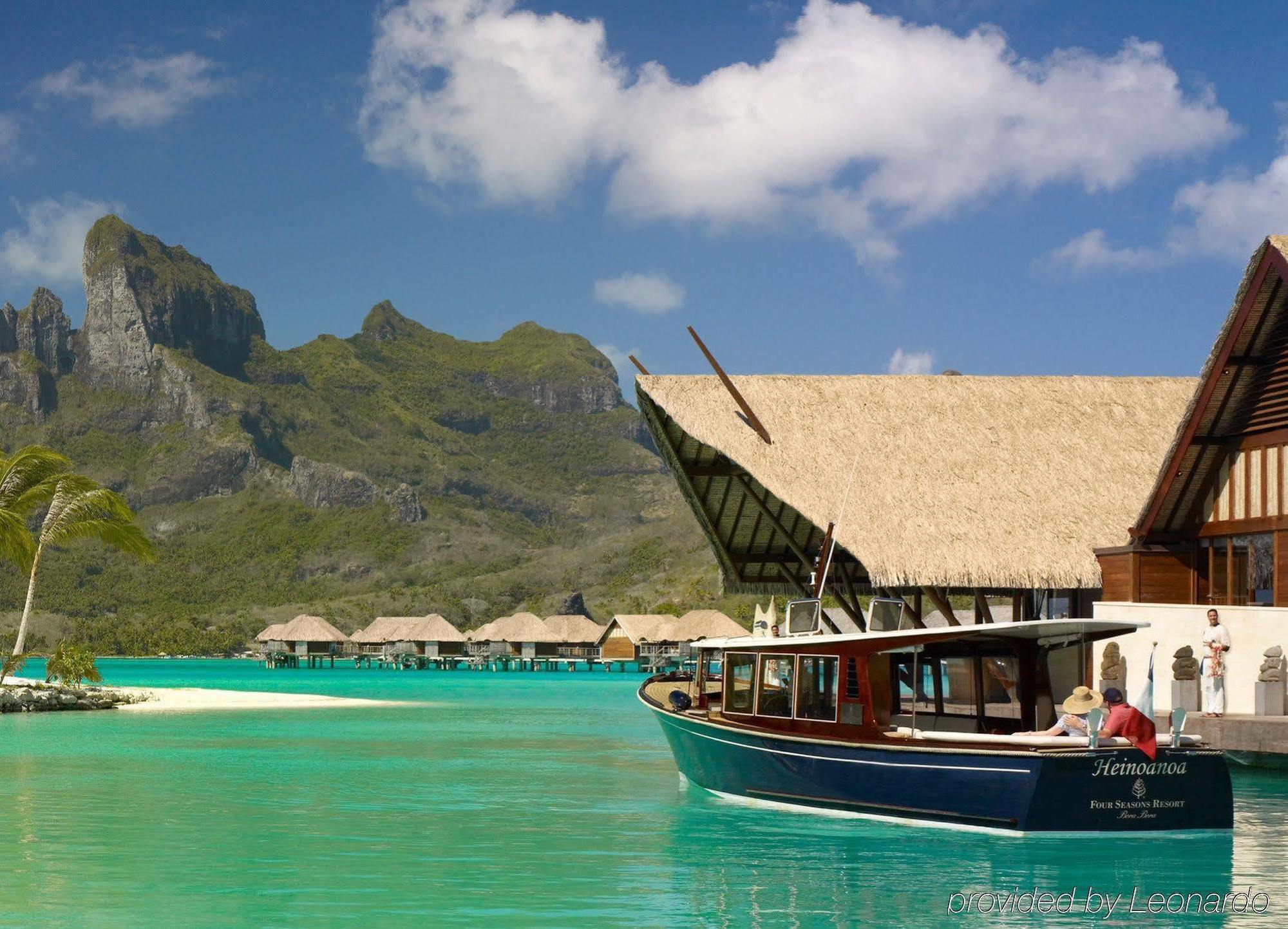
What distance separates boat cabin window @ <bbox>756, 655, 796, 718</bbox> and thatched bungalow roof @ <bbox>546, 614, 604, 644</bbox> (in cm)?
9009

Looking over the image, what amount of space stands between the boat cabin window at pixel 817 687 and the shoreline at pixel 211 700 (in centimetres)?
2828

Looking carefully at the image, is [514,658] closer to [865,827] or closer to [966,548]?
[966,548]

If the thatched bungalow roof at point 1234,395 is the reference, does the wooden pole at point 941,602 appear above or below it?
below

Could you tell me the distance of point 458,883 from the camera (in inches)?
503

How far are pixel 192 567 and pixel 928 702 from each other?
16455cm

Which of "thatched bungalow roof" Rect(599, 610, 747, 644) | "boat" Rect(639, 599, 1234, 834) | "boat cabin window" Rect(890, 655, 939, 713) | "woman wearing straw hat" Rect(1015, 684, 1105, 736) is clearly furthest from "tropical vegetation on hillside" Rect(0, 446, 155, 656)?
"thatched bungalow roof" Rect(599, 610, 747, 644)

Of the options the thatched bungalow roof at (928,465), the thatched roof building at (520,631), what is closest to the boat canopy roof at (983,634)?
the thatched bungalow roof at (928,465)

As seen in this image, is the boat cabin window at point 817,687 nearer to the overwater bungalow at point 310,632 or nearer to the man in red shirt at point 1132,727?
the man in red shirt at point 1132,727

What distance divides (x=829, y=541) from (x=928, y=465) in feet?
28.7

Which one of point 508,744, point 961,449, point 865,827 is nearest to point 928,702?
point 865,827

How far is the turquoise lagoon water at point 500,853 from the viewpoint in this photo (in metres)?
11.6

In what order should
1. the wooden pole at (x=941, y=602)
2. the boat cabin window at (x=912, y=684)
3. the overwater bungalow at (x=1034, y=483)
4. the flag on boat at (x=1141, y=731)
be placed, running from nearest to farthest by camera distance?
the flag on boat at (x=1141, y=731) → the boat cabin window at (x=912, y=684) → the overwater bungalow at (x=1034, y=483) → the wooden pole at (x=941, y=602)

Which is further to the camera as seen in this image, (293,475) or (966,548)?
(293,475)

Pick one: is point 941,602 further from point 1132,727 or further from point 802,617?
point 1132,727
